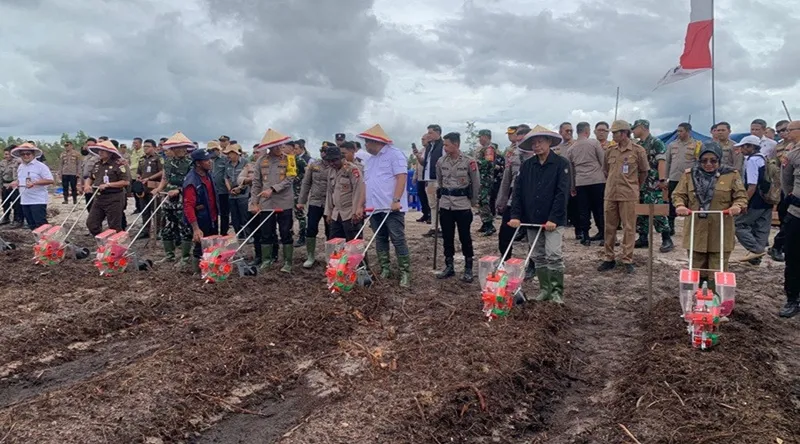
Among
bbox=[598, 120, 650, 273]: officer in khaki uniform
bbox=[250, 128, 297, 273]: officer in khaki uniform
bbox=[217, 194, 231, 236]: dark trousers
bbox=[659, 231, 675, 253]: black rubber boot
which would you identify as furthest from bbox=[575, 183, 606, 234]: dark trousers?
bbox=[217, 194, 231, 236]: dark trousers

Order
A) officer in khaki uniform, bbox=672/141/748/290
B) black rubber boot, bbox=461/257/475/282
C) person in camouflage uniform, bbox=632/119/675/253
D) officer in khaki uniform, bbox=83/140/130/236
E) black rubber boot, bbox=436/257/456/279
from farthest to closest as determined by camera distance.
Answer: person in camouflage uniform, bbox=632/119/675/253 < officer in khaki uniform, bbox=83/140/130/236 < black rubber boot, bbox=436/257/456/279 < black rubber boot, bbox=461/257/475/282 < officer in khaki uniform, bbox=672/141/748/290

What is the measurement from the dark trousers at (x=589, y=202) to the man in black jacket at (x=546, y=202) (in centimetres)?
304

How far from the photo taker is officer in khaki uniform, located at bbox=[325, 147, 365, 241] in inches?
290

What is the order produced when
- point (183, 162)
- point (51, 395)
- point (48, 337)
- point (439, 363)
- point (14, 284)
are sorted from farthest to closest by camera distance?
point (183, 162)
point (14, 284)
point (48, 337)
point (439, 363)
point (51, 395)

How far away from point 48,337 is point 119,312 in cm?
77

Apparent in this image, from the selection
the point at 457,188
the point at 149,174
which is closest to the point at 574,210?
the point at 457,188

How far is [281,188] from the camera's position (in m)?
7.88

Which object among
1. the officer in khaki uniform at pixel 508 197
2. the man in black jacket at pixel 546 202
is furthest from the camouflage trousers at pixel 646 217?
the man in black jacket at pixel 546 202

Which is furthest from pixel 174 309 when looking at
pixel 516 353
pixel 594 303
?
pixel 594 303

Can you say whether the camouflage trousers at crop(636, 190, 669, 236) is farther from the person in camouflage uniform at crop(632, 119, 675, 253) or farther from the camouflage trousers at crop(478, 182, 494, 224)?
the camouflage trousers at crop(478, 182, 494, 224)

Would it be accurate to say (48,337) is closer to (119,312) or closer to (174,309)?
(119,312)

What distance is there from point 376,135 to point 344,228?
1.32 m

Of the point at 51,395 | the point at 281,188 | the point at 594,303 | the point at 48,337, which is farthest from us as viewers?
the point at 281,188

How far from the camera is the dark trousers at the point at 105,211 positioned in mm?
8555
